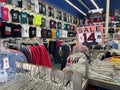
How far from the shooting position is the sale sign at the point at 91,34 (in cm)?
203

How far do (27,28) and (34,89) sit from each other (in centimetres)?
533

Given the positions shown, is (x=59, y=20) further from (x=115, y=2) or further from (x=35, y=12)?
(x=115, y=2)

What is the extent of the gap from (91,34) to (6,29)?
12.6 ft

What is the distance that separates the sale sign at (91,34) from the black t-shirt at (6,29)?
3.67 metres

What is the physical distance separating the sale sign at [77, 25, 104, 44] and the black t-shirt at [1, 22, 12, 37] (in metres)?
3.67

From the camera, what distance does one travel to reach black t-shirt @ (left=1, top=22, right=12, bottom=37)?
502cm

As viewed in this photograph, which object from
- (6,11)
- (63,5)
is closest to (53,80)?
(6,11)

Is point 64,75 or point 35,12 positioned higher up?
point 35,12

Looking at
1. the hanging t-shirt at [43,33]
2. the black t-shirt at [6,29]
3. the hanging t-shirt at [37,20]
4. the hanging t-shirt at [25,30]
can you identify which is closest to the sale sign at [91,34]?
the black t-shirt at [6,29]

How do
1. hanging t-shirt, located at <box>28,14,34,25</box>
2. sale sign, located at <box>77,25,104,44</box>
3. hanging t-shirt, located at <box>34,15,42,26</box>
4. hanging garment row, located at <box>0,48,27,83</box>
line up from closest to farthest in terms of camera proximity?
hanging garment row, located at <box>0,48,27,83</box>
sale sign, located at <box>77,25,104,44</box>
hanging t-shirt, located at <box>28,14,34,25</box>
hanging t-shirt, located at <box>34,15,42,26</box>

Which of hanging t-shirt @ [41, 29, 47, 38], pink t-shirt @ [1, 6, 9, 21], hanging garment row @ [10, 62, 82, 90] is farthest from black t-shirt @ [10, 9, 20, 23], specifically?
hanging garment row @ [10, 62, 82, 90]

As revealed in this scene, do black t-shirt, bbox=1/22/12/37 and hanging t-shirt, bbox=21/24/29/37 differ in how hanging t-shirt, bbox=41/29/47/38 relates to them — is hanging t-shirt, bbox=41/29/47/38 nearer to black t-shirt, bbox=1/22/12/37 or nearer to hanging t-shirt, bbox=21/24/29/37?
hanging t-shirt, bbox=21/24/29/37

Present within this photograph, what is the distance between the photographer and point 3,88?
961 mm

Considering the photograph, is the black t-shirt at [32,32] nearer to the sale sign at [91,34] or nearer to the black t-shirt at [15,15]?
the black t-shirt at [15,15]
